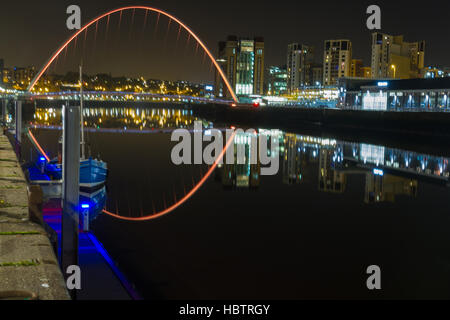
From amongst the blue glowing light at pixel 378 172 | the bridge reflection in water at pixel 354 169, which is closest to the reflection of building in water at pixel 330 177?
the bridge reflection in water at pixel 354 169

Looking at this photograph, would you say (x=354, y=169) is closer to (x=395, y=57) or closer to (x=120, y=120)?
(x=120, y=120)

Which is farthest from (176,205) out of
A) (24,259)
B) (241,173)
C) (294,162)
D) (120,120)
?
(120,120)

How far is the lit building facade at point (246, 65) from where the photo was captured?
13650cm

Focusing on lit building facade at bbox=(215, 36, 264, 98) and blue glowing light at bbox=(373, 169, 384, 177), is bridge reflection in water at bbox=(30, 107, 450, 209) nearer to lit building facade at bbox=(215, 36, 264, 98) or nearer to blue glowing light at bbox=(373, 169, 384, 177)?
blue glowing light at bbox=(373, 169, 384, 177)

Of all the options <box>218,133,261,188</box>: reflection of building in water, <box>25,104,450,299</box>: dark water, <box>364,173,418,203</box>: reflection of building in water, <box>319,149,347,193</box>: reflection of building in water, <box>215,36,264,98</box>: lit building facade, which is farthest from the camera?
<box>215,36,264,98</box>: lit building facade

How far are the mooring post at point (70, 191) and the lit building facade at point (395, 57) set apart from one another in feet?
390

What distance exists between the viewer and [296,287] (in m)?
7.10

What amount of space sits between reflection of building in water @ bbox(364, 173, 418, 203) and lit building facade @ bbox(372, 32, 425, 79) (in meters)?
105

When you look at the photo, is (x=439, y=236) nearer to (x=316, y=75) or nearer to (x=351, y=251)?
(x=351, y=251)

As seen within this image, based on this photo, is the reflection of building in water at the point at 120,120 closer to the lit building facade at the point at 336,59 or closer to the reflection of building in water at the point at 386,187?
the reflection of building in water at the point at 386,187

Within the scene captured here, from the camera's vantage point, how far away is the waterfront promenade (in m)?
4.30

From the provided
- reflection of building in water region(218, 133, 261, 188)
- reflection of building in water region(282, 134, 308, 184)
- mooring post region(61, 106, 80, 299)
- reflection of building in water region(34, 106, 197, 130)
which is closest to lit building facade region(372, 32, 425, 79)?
reflection of building in water region(34, 106, 197, 130)

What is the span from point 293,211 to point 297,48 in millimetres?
148397
